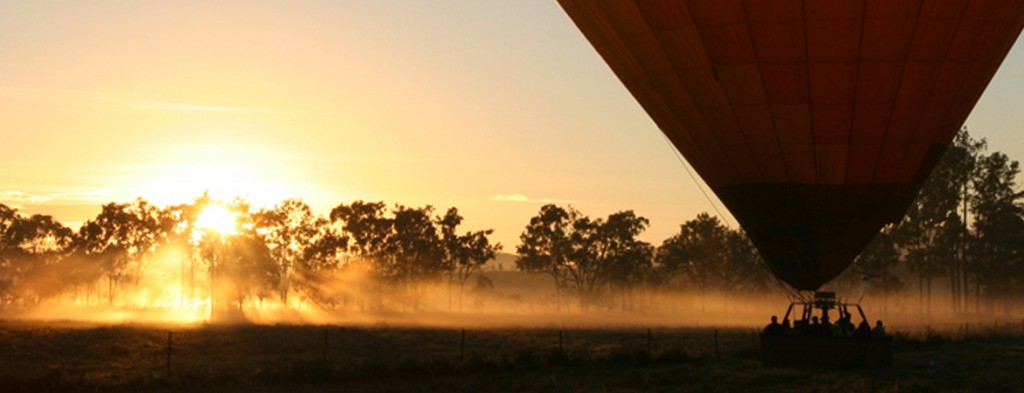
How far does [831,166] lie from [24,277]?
125 m

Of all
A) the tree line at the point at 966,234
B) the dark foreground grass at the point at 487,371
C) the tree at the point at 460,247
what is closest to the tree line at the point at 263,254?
the tree at the point at 460,247

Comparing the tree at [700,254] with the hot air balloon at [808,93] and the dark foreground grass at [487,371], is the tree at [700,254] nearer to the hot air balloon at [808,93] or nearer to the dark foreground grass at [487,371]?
the dark foreground grass at [487,371]

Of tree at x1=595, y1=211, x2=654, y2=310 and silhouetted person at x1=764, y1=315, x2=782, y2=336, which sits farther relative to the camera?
tree at x1=595, y1=211, x2=654, y2=310

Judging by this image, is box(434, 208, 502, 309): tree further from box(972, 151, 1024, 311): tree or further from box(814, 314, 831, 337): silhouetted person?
box(814, 314, 831, 337): silhouetted person

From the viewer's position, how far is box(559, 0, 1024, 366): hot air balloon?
19.9m

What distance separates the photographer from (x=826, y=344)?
25297mm

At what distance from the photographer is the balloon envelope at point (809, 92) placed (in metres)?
19.9

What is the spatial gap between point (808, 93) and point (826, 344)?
7.06 metres

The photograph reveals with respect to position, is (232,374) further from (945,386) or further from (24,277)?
(24,277)

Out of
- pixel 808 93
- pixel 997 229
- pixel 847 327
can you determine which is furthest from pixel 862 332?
pixel 997 229

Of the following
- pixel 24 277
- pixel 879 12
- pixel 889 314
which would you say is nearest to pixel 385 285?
pixel 24 277

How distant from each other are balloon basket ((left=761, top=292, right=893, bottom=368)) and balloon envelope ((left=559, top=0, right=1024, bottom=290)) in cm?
187

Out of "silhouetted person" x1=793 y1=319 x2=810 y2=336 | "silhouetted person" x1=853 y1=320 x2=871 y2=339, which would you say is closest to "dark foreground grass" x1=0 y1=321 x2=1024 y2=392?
"silhouetted person" x1=853 y1=320 x2=871 y2=339

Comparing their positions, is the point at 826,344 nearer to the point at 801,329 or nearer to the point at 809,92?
the point at 801,329
